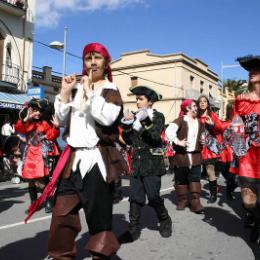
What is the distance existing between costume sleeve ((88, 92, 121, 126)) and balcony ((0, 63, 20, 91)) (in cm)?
1716

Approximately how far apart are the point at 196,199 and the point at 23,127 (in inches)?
115

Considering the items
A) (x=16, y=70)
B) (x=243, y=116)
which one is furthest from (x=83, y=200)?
(x=16, y=70)

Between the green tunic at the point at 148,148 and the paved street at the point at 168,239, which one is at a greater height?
the green tunic at the point at 148,148

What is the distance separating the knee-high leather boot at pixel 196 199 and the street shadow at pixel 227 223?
0.14 metres

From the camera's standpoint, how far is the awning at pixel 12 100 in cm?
1748

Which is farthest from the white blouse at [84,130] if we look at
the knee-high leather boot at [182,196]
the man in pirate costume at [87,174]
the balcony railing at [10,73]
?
the balcony railing at [10,73]

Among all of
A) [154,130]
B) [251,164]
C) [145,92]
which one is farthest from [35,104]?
[251,164]

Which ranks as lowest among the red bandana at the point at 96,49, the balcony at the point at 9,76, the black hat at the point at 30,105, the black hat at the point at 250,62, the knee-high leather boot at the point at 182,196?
the knee-high leather boot at the point at 182,196

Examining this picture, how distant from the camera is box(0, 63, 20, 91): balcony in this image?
63.9 ft

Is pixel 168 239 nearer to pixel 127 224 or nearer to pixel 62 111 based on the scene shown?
pixel 127 224

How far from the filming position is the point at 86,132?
10.3 feet

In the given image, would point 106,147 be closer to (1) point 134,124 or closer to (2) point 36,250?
(1) point 134,124

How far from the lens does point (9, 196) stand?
28.7ft

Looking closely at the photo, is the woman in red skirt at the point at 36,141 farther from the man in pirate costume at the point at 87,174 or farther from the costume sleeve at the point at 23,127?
the man in pirate costume at the point at 87,174
